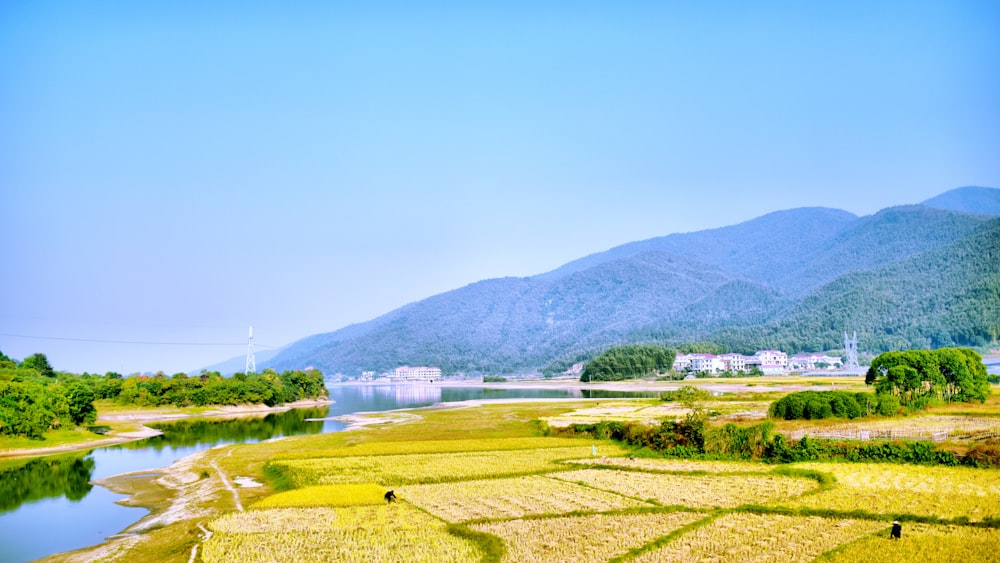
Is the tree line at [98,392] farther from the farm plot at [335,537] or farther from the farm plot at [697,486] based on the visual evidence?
the farm plot at [697,486]

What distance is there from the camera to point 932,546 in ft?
70.0

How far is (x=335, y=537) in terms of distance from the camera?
80.3 feet

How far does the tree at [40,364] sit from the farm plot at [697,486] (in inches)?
4905

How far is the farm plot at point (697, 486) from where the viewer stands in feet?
95.8

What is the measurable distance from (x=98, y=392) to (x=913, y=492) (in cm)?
10983

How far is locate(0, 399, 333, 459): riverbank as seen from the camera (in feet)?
192

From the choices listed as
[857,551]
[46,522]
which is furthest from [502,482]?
[46,522]

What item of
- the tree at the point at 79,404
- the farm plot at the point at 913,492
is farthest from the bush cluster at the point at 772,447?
the tree at the point at 79,404

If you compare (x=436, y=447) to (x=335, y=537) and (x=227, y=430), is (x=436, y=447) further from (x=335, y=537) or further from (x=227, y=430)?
(x=227, y=430)

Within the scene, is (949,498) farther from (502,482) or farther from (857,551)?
(502,482)

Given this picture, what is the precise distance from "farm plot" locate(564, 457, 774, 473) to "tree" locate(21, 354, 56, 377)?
121 metres

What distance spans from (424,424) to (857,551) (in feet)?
183

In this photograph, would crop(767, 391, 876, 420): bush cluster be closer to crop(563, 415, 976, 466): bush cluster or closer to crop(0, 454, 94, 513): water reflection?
crop(563, 415, 976, 466): bush cluster

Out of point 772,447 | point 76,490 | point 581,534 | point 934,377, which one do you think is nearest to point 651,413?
point 934,377
